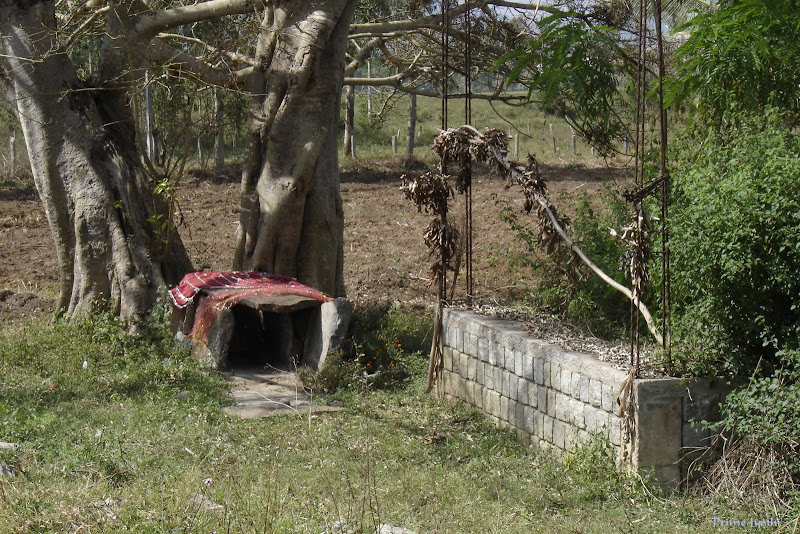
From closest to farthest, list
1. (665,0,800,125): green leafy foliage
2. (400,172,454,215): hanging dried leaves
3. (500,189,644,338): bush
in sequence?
(665,0,800,125): green leafy foliage → (400,172,454,215): hanging dried leaves → (500,189,644,338): bush

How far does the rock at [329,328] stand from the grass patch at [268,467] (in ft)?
1.98

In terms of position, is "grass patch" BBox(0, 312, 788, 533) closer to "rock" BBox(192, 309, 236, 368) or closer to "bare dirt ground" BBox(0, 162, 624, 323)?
"rock" BBox(192, 309, 236, 368)

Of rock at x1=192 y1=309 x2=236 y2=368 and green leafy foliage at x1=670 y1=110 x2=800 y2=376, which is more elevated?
A: green leafy foliage at x1=670 y1=110 x2=800 y2=376

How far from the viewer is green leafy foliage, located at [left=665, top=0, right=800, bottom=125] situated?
767cm

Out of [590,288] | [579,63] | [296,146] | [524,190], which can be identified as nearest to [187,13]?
[296,146]

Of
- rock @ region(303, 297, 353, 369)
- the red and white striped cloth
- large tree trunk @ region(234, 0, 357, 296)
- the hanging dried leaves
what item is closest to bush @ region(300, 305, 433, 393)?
rock @ region(303, 297, 353, 369)

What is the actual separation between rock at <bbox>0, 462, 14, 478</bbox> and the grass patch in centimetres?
6

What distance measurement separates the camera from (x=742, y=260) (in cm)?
573

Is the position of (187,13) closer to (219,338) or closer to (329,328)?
(219,338)

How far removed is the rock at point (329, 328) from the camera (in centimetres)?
893

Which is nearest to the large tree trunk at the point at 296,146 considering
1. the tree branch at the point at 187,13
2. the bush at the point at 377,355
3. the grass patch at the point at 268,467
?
the tree branch at the point at 187,13

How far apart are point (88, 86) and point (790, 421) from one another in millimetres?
8843

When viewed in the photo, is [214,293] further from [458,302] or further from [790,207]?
[790,207]

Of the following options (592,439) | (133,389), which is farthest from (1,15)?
(592,439)
